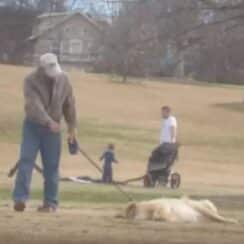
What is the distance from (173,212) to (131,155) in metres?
31.7

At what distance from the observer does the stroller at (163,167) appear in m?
23.3

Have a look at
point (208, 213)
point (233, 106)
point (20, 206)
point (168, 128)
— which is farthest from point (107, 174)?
point (233, 106)

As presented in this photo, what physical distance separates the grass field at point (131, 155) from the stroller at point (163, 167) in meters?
0.45

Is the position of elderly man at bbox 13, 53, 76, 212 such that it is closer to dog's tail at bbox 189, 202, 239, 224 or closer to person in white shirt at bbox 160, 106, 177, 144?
dog's tail at bbox 189, 202, 239, 224

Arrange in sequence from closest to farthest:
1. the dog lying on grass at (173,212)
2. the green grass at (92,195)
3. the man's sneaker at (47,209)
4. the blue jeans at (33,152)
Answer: the dog lying on grass at (173,212) < the blue jeans at (33,152) < the man's sneaker at (47,209) < the green grass at (92,195)

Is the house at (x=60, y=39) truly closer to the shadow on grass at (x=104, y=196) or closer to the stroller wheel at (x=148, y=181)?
the stroller wheel at (x=148, y=181)

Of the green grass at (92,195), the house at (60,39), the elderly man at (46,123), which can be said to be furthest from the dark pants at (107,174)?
the house at (60,39)

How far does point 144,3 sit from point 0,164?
66.8 ft

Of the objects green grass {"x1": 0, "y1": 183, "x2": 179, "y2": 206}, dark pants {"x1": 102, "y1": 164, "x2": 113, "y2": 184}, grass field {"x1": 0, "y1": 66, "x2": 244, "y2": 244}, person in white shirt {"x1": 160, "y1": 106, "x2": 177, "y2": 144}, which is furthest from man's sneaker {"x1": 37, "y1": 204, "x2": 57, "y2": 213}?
dark pants {"x1": 102, "y1": 164, "x2": 113, "y2": 184}

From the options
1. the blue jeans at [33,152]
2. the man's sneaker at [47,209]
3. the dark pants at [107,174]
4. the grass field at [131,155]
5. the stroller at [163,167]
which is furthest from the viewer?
the dark pants at [107,174]

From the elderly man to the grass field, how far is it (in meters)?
0.32

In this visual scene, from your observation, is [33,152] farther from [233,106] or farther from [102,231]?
[233,106]

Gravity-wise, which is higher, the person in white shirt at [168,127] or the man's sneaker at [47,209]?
the man's sneaker at [47,209]

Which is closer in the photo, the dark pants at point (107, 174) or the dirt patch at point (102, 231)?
the dirt patch at point (102, 231)
